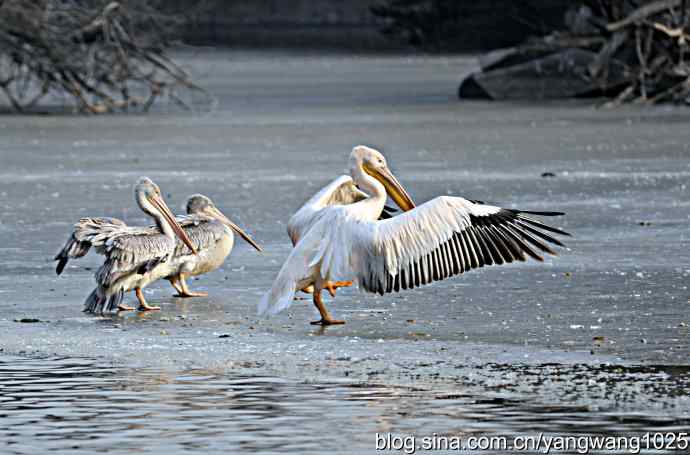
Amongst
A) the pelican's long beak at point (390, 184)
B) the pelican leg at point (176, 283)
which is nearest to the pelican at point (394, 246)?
the pelican's long beak at point (390, 184)

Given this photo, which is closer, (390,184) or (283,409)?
(283,409)

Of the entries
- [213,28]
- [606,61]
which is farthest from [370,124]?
[213,28]

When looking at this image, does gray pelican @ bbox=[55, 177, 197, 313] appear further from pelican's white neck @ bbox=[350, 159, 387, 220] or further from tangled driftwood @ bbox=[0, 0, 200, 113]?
tangled driftwood @ bbox=[0, 0, 200, 113]

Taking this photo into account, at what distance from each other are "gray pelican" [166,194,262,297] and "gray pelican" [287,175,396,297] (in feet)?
1.75

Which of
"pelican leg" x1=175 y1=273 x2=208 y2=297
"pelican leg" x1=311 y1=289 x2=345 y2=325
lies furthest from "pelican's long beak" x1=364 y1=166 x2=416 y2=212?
"pelican leg" x1=175 y1=273 x2=208 y2=297

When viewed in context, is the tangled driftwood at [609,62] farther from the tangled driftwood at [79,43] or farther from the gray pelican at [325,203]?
the gray pelican at [325,203]

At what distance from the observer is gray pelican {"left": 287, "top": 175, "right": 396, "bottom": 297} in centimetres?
800

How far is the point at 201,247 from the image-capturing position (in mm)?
8742

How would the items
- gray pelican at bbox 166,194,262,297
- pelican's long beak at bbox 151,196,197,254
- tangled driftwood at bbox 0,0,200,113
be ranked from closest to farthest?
1. pelican's long beak at bbox 151,196,197,254
2. gray pelican at bbox 166,194,262,297
3. tangled driftwood at bbox 0,0,200,113

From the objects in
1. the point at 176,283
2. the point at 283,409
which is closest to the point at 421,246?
the point at 283,409

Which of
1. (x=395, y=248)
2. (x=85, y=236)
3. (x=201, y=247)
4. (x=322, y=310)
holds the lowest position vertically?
(x=322, y=310)

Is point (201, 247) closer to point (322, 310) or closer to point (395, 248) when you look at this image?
point (322, 310)

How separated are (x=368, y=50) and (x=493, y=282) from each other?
1879 inches

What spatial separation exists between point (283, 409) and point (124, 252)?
7.96 ft
